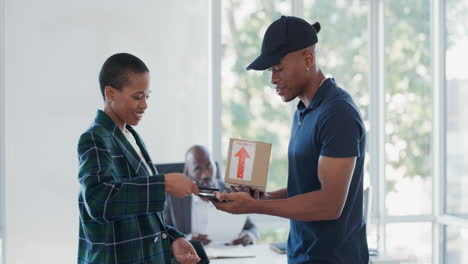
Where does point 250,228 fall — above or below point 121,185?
below

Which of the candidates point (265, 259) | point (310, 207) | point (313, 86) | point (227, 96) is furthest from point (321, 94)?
point (227, 96)

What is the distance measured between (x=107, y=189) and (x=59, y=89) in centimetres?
289

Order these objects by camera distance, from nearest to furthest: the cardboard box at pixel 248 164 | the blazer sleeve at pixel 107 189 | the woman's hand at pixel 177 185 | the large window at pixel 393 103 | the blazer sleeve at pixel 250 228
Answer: the blazer sleeve at pixel 107 189
the woman's hand at pixel 177 185
the cardboard box at pixel 248 164
the blazer sleeve at pixel 250 228
the large window at pixel 393 103

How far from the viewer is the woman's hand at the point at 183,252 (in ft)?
5.57

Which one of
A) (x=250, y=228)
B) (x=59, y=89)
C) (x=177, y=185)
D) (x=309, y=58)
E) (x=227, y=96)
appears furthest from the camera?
(x=227, y=96)

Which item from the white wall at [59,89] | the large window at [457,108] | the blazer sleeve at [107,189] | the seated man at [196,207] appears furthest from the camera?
the large window at [457,108]

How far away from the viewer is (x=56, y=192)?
4.09m

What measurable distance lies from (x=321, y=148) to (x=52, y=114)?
9.60 ft

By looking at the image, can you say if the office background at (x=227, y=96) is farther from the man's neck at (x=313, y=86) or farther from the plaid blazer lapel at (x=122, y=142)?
the plaid blazer lapel at (x=122, y=142)

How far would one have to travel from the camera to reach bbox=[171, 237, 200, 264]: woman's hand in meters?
1.70

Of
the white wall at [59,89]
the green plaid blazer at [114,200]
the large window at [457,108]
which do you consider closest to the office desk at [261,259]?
Result: the green plaid blazer at [114,200]

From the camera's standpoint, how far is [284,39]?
5.58ft

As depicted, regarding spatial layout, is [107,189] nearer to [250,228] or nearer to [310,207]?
[310,207]

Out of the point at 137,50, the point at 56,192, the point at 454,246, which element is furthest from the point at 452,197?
the point at 56,192
